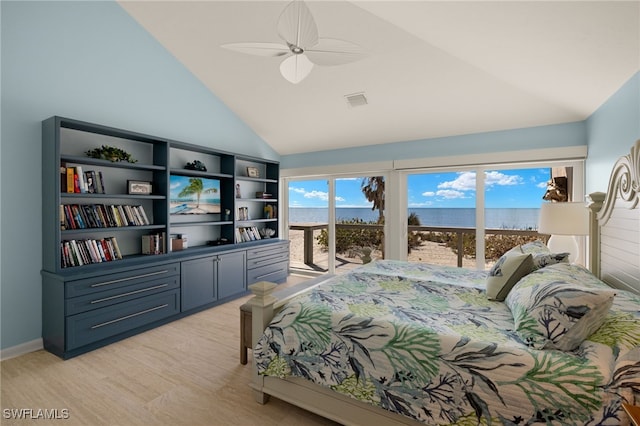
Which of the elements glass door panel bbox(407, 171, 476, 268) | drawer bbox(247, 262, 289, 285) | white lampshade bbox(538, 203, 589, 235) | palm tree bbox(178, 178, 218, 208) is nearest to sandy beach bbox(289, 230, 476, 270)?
glass door panel bbox(407, 171, 476, 268)

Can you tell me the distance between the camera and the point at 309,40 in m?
1.78

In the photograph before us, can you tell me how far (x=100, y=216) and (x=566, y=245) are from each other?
4729 mm

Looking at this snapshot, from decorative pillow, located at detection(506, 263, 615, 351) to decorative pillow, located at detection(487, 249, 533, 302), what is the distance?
50cm

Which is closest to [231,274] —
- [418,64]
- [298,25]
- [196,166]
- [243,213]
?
[243,213]

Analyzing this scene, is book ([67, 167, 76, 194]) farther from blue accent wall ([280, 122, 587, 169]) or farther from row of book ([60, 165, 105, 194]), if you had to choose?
blue accent wall ([280, 122, 587, 169])

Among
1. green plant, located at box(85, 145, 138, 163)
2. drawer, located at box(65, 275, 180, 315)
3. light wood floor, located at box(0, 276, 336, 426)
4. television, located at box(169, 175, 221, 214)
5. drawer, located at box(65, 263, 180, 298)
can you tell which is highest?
green plant, located at box(85, 145, 138, 163)

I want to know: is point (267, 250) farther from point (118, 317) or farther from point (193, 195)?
point (118, 317)

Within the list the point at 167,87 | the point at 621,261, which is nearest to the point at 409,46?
the point at 621,261

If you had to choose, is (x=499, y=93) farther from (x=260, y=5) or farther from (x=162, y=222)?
(x=162, y=222)

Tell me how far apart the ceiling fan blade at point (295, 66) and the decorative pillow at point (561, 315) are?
2018mm

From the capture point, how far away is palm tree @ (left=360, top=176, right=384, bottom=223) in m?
4.48

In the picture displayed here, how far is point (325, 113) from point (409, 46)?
1477mm

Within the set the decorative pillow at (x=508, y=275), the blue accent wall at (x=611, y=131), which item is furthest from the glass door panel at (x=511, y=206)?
the decorative pillow at (x=508, y=275)

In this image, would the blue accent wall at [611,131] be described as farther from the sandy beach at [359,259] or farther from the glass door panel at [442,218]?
the sandy beach at [359,259]
